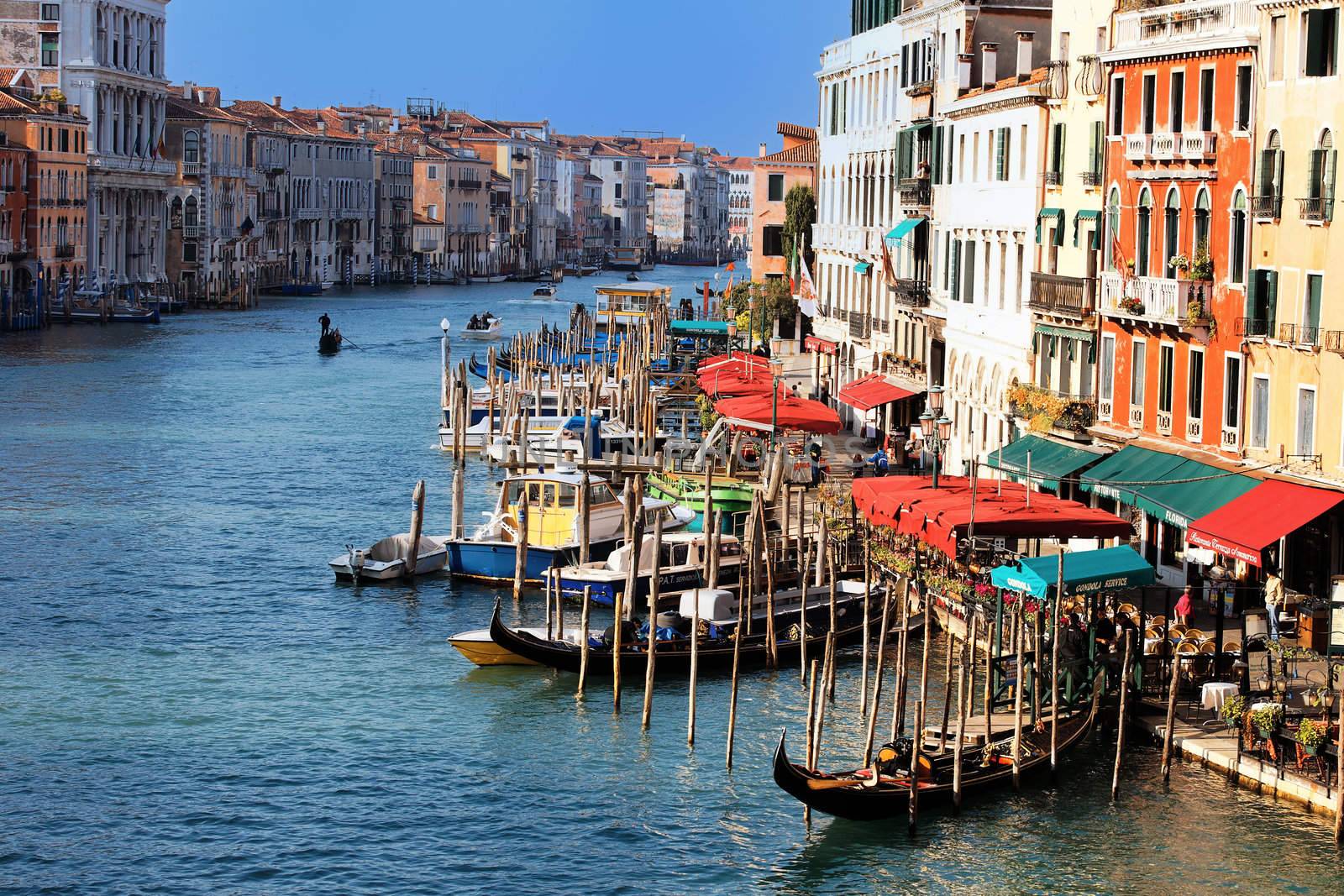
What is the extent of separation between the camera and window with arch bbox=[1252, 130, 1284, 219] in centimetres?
2205

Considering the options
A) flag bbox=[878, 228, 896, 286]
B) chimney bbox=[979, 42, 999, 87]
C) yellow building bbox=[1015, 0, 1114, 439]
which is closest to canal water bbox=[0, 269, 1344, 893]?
yellow building bbox=[1015, 0, 1114, 439]

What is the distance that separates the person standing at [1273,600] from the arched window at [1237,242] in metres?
3.55

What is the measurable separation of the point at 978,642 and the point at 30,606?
11.7 meters

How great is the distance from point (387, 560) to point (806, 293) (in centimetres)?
2248

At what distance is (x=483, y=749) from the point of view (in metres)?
20.8

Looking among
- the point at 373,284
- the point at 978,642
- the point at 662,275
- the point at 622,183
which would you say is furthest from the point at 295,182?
the point at 978,642

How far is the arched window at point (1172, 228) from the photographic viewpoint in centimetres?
2459

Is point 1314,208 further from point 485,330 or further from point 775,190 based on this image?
point 485,330

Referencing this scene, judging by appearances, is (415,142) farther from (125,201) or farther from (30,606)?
(30,606)

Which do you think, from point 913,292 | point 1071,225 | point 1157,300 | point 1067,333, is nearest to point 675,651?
point 1157,300

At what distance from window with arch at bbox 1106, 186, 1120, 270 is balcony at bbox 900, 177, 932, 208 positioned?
10025 millimetres

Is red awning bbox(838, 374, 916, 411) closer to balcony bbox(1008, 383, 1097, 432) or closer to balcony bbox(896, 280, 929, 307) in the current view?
balcony bbox(896, 280, 929, 307)

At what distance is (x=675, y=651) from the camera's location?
23.2 meters

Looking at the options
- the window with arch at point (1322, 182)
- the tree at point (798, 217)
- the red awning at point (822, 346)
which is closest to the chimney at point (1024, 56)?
the window with arch at point (1322, 182)
